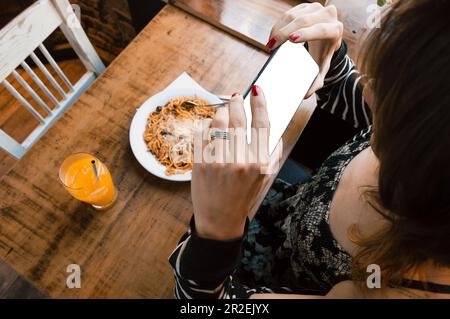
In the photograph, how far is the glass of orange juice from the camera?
0.99 meters

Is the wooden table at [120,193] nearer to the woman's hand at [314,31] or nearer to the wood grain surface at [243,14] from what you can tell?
the wood grain surface at [243,14]

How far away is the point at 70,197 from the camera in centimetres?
108

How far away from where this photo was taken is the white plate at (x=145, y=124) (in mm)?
1097

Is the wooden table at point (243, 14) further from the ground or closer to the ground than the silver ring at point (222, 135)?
closer to the ground

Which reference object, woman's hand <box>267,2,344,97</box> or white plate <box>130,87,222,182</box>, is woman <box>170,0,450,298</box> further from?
white plate <box>130,87,222,182</box>

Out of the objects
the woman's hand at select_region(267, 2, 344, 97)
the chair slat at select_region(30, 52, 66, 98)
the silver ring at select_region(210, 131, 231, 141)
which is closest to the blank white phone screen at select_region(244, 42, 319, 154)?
the woman's hand at select_region(267, 2, 344, 97)

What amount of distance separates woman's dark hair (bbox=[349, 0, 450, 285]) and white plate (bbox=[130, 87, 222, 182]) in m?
0.60

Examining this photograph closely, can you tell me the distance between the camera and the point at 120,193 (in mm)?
1096

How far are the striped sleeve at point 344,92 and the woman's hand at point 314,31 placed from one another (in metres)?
0.07

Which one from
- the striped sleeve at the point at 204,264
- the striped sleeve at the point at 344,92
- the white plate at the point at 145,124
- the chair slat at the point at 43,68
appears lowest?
the striped sleeve at the point at 344,92

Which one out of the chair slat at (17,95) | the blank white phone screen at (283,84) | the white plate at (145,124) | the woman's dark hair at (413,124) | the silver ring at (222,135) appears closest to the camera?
the woman's dark hair at (413,124)

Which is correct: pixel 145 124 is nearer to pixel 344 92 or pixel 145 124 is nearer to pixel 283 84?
pixel 283 84

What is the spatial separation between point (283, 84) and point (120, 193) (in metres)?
0.62

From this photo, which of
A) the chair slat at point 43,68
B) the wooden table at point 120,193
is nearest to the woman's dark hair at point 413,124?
the wooden table at point 120,193
